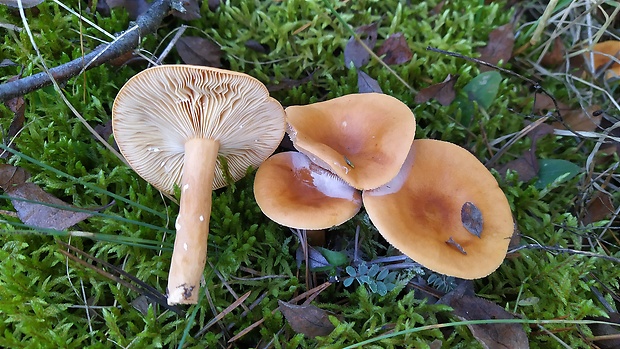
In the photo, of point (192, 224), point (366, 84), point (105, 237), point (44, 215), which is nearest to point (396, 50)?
point (366, 84)

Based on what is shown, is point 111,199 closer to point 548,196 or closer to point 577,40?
point 548,196

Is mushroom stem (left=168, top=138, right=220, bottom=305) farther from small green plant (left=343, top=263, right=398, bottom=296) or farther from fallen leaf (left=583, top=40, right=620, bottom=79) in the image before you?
fallen leaf (left=583, top=40, right=620, bottom=79)

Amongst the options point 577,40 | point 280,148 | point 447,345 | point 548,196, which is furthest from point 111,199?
point 577,40

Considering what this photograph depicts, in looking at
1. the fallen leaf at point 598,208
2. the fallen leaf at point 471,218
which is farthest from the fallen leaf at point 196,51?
the fallen leaf at point 598,208

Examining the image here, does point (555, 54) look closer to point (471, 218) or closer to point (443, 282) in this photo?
point (471, 218)

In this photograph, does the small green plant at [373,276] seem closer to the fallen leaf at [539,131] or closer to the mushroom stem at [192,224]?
the mushroom stem at [192,224]

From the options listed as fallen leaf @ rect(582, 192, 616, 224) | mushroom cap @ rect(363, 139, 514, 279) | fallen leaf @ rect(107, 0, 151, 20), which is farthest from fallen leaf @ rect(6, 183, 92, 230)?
fallen leaf @ rect(582, 192, 616, 224)
